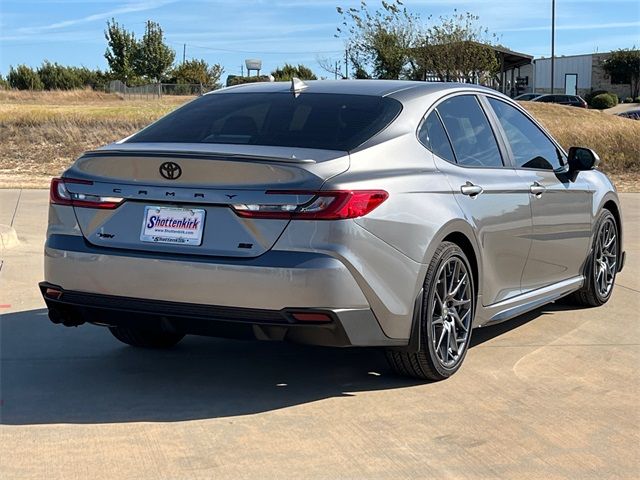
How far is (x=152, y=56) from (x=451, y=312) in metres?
76.1

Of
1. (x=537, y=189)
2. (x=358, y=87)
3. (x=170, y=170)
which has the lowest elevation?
(x=537, y=189)

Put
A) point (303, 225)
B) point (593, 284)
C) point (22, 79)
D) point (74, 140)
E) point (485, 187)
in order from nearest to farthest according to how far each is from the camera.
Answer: point (303, 225)
point (485, 187)
point (593, 284)
point (74, 140)
point (22, 79)

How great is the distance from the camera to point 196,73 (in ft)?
275

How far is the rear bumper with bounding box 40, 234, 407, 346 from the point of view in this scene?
4277mm

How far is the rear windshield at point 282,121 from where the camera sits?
4898mm

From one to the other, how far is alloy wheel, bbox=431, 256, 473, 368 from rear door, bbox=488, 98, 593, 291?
0.83 meters

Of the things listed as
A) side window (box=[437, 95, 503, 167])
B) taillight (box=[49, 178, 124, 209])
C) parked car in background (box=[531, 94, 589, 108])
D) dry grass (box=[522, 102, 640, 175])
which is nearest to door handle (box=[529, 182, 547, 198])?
side window (box=[437, 95, 503, 167])

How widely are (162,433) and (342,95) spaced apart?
7.33 feet

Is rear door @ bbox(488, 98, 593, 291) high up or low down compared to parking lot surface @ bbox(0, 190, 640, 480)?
up

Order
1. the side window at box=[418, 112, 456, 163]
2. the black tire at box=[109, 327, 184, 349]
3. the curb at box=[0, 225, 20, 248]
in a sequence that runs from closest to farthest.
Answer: the side window at box=[418, 112, 456, 163], the black tire at box=[109, 327, 184, 349], the curb at box=[0, 225, 20, 248]

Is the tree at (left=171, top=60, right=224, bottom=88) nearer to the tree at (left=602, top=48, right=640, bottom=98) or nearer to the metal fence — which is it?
the metal fence

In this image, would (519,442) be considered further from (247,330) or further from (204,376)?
(204,376)

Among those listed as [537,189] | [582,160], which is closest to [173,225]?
[537,189]

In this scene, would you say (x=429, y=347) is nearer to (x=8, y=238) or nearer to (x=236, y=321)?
(x=236, y=321)
